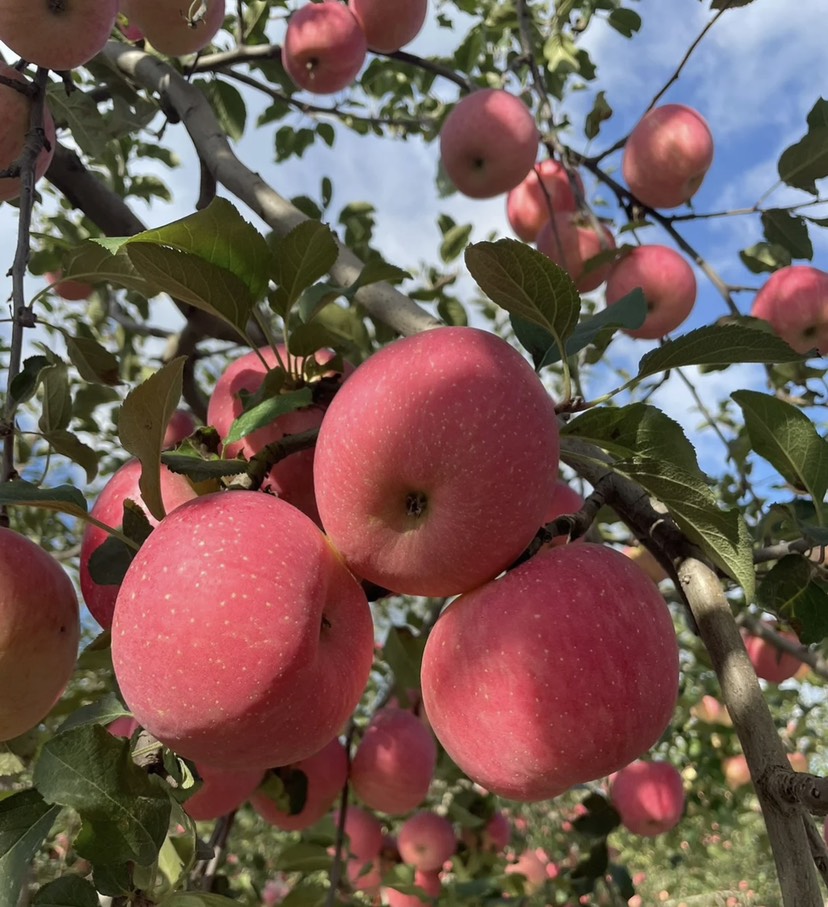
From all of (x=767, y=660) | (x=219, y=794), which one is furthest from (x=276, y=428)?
(x=767, y=660)

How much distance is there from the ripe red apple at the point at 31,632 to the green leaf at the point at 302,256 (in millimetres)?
486

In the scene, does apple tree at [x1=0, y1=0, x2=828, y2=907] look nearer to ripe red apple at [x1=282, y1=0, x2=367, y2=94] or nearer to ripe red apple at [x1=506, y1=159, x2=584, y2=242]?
ripe red apple at [x1=282, y1=0, x2=367, y2=94]

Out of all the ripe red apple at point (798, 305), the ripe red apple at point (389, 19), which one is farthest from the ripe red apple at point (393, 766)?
the ripe red apple at point (389, 19)

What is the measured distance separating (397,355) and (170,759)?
1.69 feet

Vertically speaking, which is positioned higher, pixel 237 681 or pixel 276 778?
pixel 237 681

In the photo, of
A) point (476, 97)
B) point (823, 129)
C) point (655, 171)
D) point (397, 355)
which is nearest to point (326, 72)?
point (476, 97)

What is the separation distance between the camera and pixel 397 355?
2.62 feet

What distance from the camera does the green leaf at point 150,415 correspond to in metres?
0.76

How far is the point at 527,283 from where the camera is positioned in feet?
2.67

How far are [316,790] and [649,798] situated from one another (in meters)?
1.14

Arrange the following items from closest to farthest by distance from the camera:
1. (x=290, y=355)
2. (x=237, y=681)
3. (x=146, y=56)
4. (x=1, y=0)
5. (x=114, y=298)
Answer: (x=237, y=681), (x=290, y=355), (x=1, y=0), (x=146, y=56), (x=114, y=298)

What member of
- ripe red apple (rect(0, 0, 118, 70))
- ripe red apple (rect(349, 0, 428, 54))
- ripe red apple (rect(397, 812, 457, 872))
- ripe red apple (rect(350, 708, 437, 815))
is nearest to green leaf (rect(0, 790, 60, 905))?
ripe red apple (rect(350, 708, 437, 815))

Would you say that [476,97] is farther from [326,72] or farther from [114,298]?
[114,298]

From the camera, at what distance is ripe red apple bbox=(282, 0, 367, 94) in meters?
2.00
